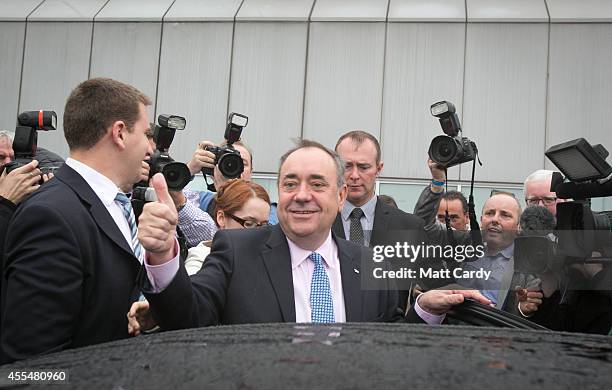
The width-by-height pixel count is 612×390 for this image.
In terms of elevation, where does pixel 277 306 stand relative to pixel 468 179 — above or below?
below

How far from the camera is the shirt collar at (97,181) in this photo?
2.09 metres

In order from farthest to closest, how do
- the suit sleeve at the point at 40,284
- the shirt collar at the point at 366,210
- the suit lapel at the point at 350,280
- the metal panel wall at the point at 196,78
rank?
the metal panel wall at the point at 196,78 < the shirt collar at the point at 366,210 < the suit lapel at the point at 350,280 < the suit sleeve at the point at 40,284

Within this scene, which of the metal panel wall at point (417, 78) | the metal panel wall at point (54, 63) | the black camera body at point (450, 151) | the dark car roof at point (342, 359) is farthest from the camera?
A: the metal panel wall at point (54, 63)

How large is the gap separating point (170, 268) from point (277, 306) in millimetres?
508

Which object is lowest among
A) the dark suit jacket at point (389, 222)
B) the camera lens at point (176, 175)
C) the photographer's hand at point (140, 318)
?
the photographer's hand at point (140, 318)

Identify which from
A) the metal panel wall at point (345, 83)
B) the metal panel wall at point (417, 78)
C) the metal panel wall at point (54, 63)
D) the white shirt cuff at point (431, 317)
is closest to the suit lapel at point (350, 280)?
the white shirt cuff at point (431, 317)

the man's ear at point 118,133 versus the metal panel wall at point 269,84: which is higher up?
the metal panel wall at point 269,84

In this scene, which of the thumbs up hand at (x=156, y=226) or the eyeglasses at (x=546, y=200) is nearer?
the thumbs up hand at (x=156, y=226)

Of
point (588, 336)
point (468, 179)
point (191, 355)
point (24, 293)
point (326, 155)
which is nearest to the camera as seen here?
point (191, 355)

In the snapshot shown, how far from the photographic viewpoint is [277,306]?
2.24 metres

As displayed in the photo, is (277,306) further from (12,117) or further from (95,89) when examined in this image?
(12,117)

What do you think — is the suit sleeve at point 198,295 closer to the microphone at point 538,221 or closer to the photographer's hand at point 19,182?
the photographer's hand at point 19,182

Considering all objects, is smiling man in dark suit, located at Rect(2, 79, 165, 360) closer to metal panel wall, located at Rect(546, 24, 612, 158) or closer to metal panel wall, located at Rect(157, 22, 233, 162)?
metal panel wall, located at Rect(157, 22, 233, 162)

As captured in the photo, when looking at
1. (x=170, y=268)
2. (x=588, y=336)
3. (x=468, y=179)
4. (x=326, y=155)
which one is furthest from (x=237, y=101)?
(x=588, y=336)
